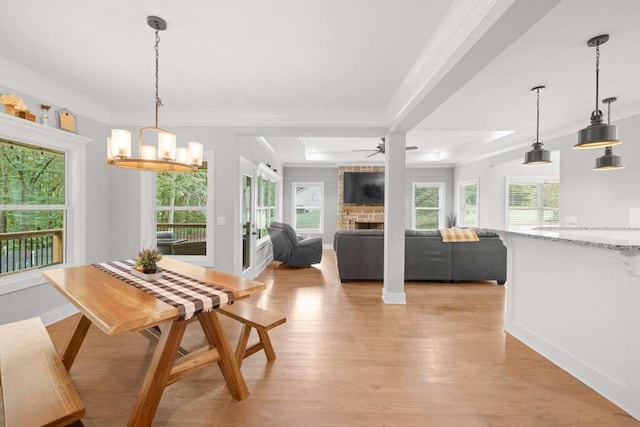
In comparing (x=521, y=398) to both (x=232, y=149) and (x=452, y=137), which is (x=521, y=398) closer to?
(x=232, y=149)

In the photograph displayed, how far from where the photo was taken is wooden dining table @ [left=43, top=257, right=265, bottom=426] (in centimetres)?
149

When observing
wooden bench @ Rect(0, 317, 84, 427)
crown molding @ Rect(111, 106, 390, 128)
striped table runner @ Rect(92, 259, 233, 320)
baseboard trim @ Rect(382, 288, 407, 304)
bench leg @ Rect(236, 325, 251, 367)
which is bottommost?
baseboard trim @ Rect(382, 288, 407, 304)

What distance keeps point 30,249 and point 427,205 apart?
8.52 m

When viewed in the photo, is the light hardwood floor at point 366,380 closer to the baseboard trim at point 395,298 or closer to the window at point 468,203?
the baseboard trim at point 395,298

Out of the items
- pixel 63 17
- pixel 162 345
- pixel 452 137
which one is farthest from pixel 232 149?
pixel 452 137

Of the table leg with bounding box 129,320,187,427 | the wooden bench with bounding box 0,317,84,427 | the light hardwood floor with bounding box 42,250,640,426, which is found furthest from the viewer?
the light hardwood floor with bounding box 42,250,640,426

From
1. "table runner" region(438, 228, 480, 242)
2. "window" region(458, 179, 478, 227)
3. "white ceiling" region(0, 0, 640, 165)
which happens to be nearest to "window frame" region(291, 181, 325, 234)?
"window" region(458, 179, 478, 227)

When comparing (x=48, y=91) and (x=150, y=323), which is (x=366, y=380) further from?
(x=48, y=91)

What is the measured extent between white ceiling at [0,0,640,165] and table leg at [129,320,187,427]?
2098 mm

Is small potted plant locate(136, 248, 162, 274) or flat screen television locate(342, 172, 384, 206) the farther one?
flat screen television locate(342, 172, 384, 206)

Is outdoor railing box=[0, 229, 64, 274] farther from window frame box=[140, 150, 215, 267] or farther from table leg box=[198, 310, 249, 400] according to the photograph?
table leg box=[198, 310, 249, 400]

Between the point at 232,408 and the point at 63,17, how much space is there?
293 centimetres

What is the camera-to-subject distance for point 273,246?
622 cm

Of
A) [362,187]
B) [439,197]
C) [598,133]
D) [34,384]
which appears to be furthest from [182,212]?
[439,197]
